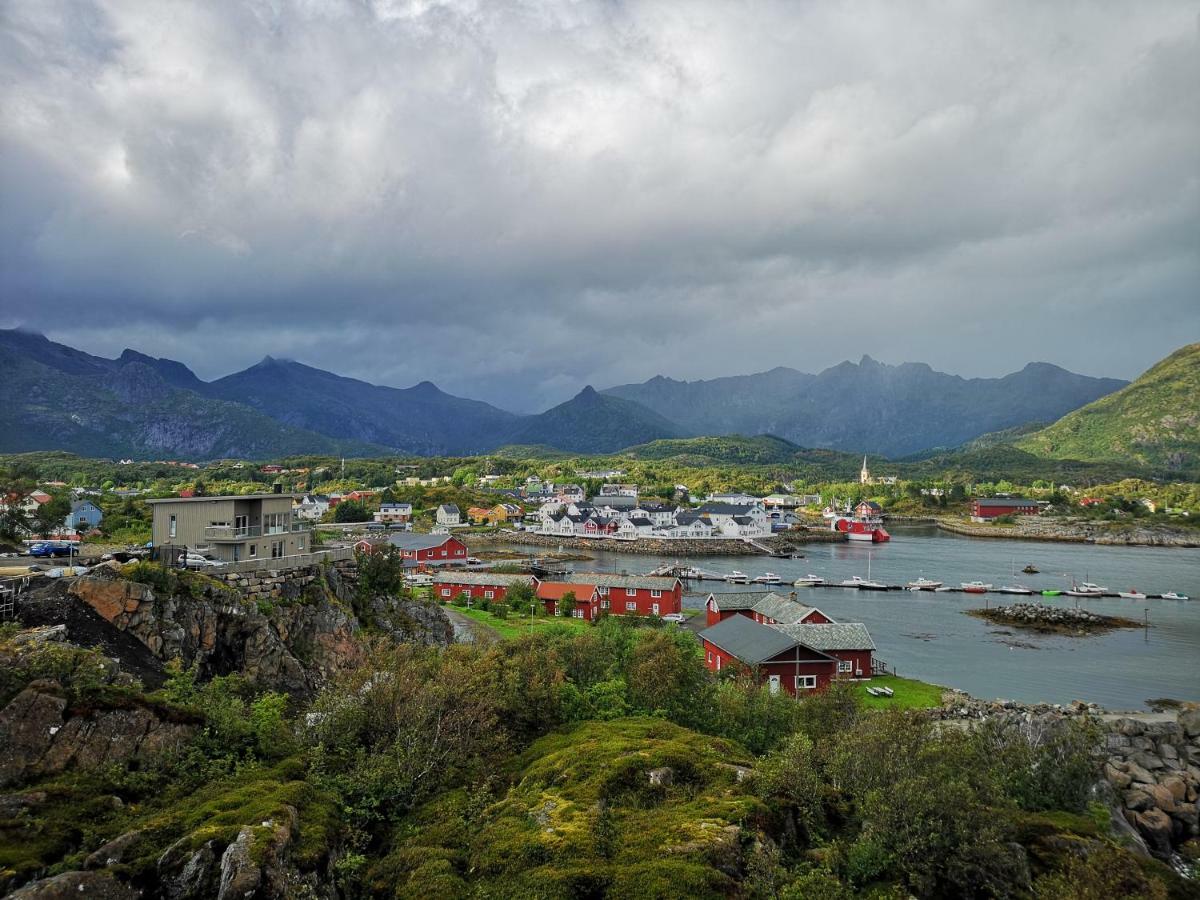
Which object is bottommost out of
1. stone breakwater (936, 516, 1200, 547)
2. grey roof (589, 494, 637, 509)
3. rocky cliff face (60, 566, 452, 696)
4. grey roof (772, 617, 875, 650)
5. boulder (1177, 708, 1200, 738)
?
stone breakwater (936, 516, 1200, 547)

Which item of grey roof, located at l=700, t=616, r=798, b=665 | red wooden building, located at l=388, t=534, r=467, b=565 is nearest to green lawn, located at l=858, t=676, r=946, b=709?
grey roof, located at l=700, t=616, r=798, b=665

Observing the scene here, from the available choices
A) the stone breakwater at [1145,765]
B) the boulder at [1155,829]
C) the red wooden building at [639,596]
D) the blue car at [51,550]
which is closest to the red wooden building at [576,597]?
the red wooden building at [639,596]

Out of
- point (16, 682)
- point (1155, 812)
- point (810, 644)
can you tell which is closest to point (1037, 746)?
point (1155, 812)

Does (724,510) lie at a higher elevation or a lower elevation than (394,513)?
higher

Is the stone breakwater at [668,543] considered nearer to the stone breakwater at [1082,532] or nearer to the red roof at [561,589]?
the stone breakwater at [1082,532]

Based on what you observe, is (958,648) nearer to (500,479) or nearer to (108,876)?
(108,876)

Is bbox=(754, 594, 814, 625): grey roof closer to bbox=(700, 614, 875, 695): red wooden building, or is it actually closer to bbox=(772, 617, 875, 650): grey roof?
bbox=(700, 614, 875, 695): red wooden building

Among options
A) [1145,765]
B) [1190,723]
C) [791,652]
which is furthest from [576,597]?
[1190,723]

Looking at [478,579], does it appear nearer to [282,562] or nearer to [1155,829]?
[282,562]
